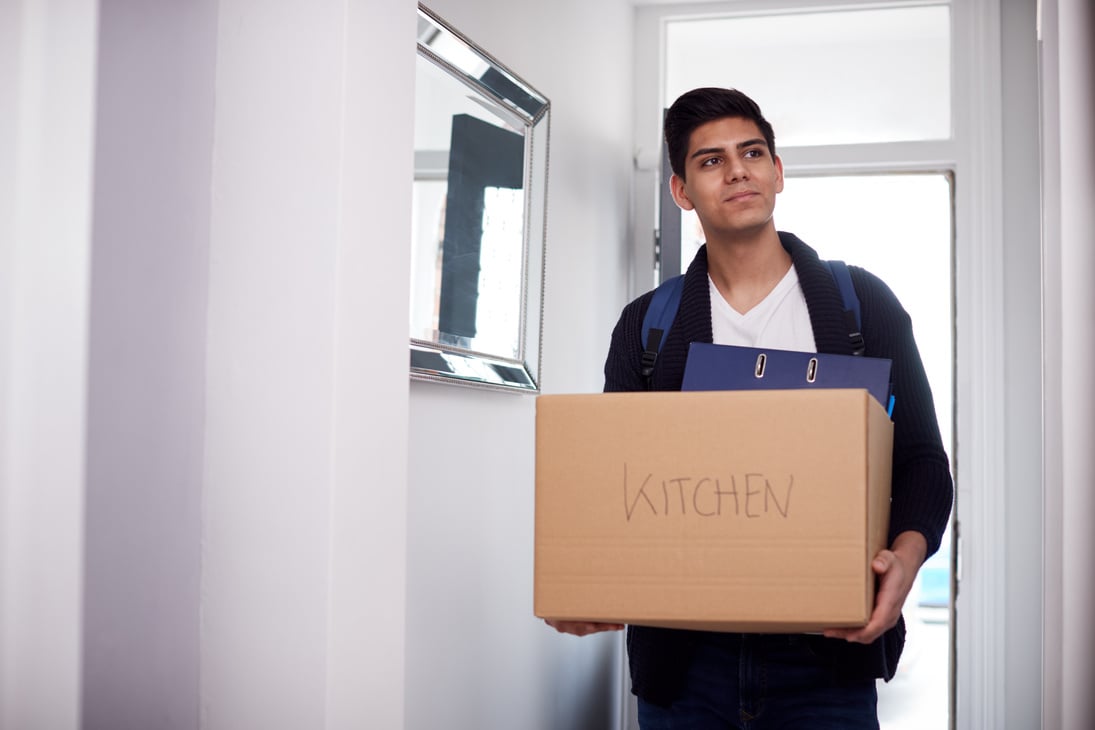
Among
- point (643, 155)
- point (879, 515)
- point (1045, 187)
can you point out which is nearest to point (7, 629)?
point (879, 515)

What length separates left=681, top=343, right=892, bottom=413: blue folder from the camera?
3.90ft

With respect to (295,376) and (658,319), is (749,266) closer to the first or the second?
(658,319)

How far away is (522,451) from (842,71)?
163cm

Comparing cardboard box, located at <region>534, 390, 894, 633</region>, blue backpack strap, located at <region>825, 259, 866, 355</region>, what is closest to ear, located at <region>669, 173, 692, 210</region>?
blue backpack strap, located at <region>825, 259, 866, 355</region>

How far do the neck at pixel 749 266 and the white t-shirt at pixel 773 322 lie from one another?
12mm

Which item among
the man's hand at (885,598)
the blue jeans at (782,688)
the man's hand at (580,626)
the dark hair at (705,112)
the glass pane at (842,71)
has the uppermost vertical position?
the glass pane at (842,71)

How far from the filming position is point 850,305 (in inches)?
56.0

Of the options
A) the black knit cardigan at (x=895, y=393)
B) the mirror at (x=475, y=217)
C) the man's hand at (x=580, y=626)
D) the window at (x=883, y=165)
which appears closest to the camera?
Answer: the man's hand at (x=580, y=626)

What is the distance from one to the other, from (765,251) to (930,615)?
5.68 feet

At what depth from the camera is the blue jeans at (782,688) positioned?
4.33 ft

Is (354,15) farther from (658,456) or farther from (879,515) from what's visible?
(879,515)

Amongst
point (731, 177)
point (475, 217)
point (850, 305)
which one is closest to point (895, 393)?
point (850, 305)

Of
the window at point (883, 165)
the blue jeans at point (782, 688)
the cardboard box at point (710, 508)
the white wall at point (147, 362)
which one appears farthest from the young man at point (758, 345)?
the window at point (883, 165)

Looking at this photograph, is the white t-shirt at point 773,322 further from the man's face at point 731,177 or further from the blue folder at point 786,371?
the blue folder at point 786,371
